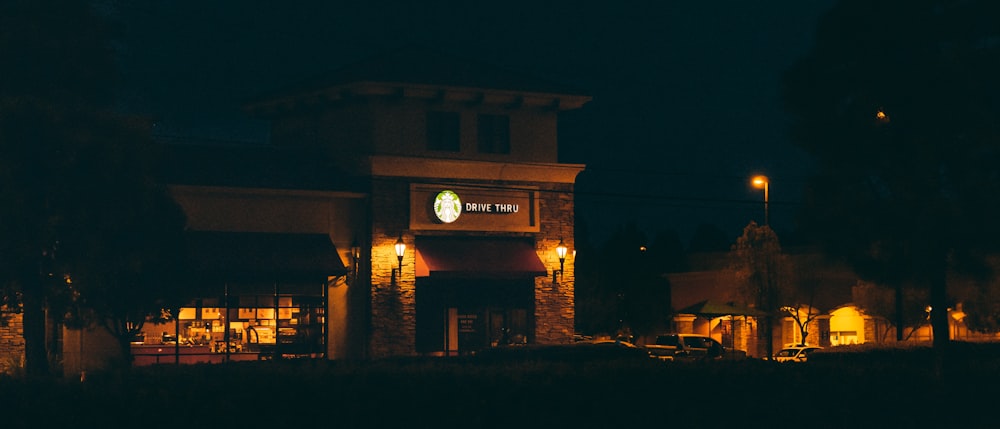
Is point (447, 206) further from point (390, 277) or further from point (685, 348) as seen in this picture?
point (685, 348)

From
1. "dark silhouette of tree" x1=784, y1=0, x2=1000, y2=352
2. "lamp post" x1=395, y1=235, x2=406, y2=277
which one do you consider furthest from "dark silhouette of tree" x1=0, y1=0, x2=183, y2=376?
"dark silhouette of tree" x1=784, y1=0, x2=1000, y2=352

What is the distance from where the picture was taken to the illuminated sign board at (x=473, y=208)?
4734cm

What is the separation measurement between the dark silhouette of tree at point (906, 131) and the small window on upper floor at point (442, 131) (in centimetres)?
2056

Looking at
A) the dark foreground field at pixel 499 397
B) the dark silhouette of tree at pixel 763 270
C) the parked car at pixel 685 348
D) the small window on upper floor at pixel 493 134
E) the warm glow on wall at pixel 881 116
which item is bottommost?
the parked car at pixel 685 348

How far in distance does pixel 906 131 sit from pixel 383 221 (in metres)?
22.4

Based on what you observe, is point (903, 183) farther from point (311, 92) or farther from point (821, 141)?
point (311, 92)

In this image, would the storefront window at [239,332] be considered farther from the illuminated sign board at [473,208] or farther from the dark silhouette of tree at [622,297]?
the dark silhouette of tree at [622,297]

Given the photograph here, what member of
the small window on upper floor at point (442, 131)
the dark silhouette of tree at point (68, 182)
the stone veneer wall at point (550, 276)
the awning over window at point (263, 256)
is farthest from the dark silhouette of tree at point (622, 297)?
the dark silhouette of tree at point (68, 182)

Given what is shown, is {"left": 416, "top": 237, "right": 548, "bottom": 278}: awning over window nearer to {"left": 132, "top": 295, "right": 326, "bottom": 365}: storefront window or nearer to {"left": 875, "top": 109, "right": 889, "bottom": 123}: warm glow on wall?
{"left": 132, "top": 295, "right": 326, "bottom": 365}: storefront window

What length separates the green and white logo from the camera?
47344 millimetres

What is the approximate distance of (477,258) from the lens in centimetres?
4741

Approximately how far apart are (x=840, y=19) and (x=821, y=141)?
2.70 meters

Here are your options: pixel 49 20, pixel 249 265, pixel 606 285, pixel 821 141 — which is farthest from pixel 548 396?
pixel 606 285

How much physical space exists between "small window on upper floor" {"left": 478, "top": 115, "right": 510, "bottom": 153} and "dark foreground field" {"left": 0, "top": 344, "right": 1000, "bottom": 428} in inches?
999
